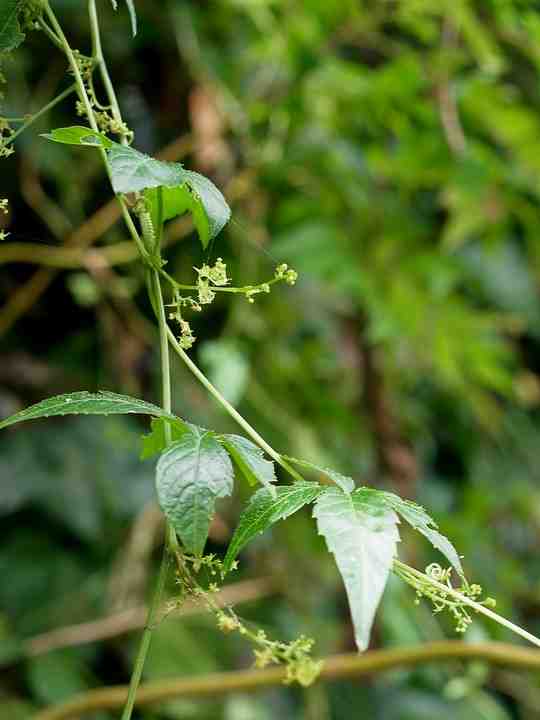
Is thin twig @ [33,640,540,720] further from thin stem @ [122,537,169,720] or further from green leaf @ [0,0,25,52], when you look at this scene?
green leaf @ [0,0,25,52]

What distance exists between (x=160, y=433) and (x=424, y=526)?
11cm

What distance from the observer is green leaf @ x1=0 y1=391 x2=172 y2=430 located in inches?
13.2

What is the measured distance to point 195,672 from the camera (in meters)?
1.16

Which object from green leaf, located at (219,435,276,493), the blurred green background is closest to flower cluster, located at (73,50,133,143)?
green leaf, located at (219,435,276,493)

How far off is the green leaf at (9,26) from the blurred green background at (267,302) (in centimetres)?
71

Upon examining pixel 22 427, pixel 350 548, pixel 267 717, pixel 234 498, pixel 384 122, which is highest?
pixel 350 548

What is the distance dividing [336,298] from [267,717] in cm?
63

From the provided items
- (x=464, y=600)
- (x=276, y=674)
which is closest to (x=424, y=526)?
(x=464, y=600)

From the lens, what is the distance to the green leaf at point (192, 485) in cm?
30

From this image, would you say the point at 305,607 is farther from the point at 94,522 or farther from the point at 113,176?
the point at 113,176

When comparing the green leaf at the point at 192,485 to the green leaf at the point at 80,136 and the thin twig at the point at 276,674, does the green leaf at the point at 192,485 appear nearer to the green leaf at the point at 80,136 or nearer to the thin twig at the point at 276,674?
the green leaf at the point at 80,136

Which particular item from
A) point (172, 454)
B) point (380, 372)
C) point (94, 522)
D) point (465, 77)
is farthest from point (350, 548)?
point (380, 372)

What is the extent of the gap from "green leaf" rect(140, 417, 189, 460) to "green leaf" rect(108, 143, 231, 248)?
0.07m

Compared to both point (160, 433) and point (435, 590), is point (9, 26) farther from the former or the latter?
point (435, 590)
